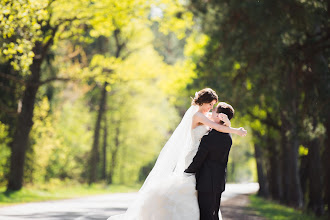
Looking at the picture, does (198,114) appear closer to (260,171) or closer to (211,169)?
(211,169)

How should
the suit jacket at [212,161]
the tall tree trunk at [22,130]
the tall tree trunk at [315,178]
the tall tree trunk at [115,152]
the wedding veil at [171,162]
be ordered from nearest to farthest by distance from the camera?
1. the suit jacket at [212,161]
2. the wedding veil at [171,162]
3. the tall tree trunk at [315,178]
4. the tall tree trunk at [22,130]
5. the tall tree trunk at [115,152]

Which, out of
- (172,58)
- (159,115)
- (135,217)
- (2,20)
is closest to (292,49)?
(2,20)

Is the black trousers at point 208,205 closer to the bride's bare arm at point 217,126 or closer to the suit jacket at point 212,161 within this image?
the suit jacket at point 212,161

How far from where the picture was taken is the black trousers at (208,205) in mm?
6609

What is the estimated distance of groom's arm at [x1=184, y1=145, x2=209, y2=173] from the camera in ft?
21.7

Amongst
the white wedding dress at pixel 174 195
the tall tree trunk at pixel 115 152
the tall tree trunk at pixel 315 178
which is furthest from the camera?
the tall tree trunk at pixel 115 152

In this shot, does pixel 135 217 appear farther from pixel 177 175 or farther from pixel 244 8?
pixel 244 8

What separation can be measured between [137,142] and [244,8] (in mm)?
29624

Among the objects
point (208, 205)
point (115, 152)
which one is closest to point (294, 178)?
point (208, 205)

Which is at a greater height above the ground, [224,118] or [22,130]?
[22,130]

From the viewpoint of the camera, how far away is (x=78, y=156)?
45.7 metres

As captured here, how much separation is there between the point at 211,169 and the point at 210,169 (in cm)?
1

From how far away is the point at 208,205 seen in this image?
6.64 m

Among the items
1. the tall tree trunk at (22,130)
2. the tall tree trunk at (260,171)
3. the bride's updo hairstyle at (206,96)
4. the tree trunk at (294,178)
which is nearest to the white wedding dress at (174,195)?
the bride's updo hairstyle at (206,96)
